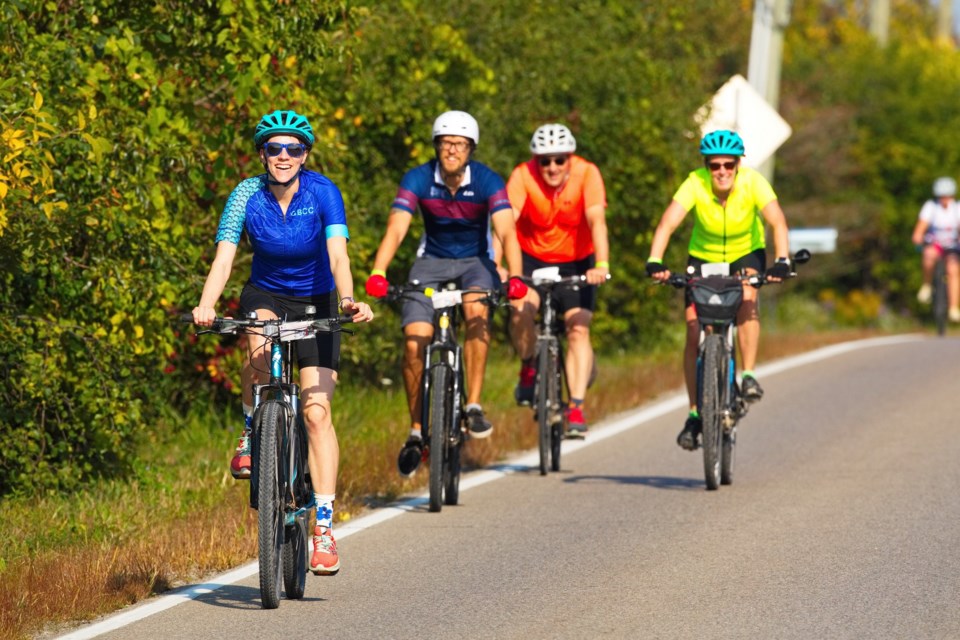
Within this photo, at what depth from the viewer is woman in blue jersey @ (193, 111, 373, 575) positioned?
7.87m

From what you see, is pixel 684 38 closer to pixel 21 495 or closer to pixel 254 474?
pixel 21 495

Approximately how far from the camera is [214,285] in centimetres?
773

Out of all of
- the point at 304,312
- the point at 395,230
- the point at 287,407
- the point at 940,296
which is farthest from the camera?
the point at 940,296

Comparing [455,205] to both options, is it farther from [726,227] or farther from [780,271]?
[780,271]

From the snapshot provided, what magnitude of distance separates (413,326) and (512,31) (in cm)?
628

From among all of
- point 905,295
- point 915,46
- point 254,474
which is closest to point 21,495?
point 254,474

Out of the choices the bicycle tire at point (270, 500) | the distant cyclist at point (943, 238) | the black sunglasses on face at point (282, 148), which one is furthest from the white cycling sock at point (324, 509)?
the distant cyclist at point (943, 238)

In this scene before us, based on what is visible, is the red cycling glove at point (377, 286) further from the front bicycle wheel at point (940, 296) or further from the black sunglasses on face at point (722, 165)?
the front bicycle wheel at point (940, 296)

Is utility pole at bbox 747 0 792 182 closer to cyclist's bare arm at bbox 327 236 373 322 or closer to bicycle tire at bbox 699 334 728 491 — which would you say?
bicycle tire at bbox 699 334 728 491

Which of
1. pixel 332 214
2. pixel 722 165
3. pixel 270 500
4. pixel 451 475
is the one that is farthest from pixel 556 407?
pixel 270 500

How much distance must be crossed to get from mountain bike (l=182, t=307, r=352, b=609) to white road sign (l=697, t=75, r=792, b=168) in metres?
13.5

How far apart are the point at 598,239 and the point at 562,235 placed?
1.46 feet

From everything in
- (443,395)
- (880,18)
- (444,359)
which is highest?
(880,18)

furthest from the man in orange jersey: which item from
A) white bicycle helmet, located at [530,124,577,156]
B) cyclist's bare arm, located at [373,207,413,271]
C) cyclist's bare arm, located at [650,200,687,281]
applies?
cyclist's bare arm, located at [373,207,413,271]
